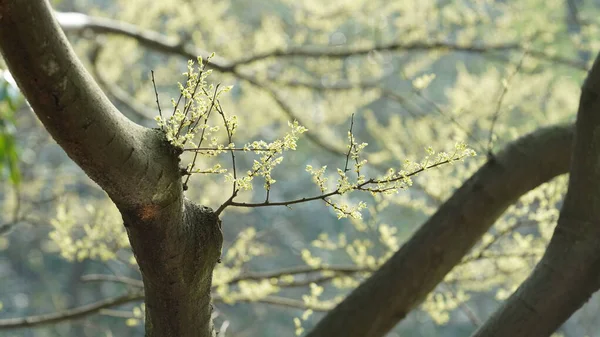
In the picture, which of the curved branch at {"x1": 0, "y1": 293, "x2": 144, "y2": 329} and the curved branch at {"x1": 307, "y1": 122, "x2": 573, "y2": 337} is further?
the curved branch at {"x1": 0, "y1": 293, "x2": 144, "y2": 329}

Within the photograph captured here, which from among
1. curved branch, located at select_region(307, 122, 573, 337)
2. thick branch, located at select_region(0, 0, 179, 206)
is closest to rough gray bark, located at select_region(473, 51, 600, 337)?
curved branch, located at select_region(307, 122, 573, 337)

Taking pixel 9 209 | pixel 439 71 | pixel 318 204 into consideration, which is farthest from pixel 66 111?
pixel 439 71

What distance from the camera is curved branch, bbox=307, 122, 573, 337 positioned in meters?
1.35

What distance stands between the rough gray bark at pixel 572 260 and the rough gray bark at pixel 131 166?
58cm

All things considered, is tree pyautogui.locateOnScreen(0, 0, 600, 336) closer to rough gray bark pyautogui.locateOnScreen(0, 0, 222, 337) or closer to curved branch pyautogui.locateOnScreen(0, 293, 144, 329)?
rough gray bark pyautogui.locateOnScreen(0, 0, 222, 337)

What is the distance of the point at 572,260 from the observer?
115 centimetres

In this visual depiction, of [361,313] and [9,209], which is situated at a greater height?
[9,209]

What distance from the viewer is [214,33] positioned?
11.4 ft

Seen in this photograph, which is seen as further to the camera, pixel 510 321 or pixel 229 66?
pixel 229 66

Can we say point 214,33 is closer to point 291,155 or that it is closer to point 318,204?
point 291,155

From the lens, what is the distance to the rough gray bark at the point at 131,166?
0.58m

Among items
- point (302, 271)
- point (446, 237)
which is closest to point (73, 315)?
point (302, 271)

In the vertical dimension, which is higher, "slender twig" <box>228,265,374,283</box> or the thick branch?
"slender twig" <box>228,265,374,283</box>

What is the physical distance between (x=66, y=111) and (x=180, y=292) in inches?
13.4
